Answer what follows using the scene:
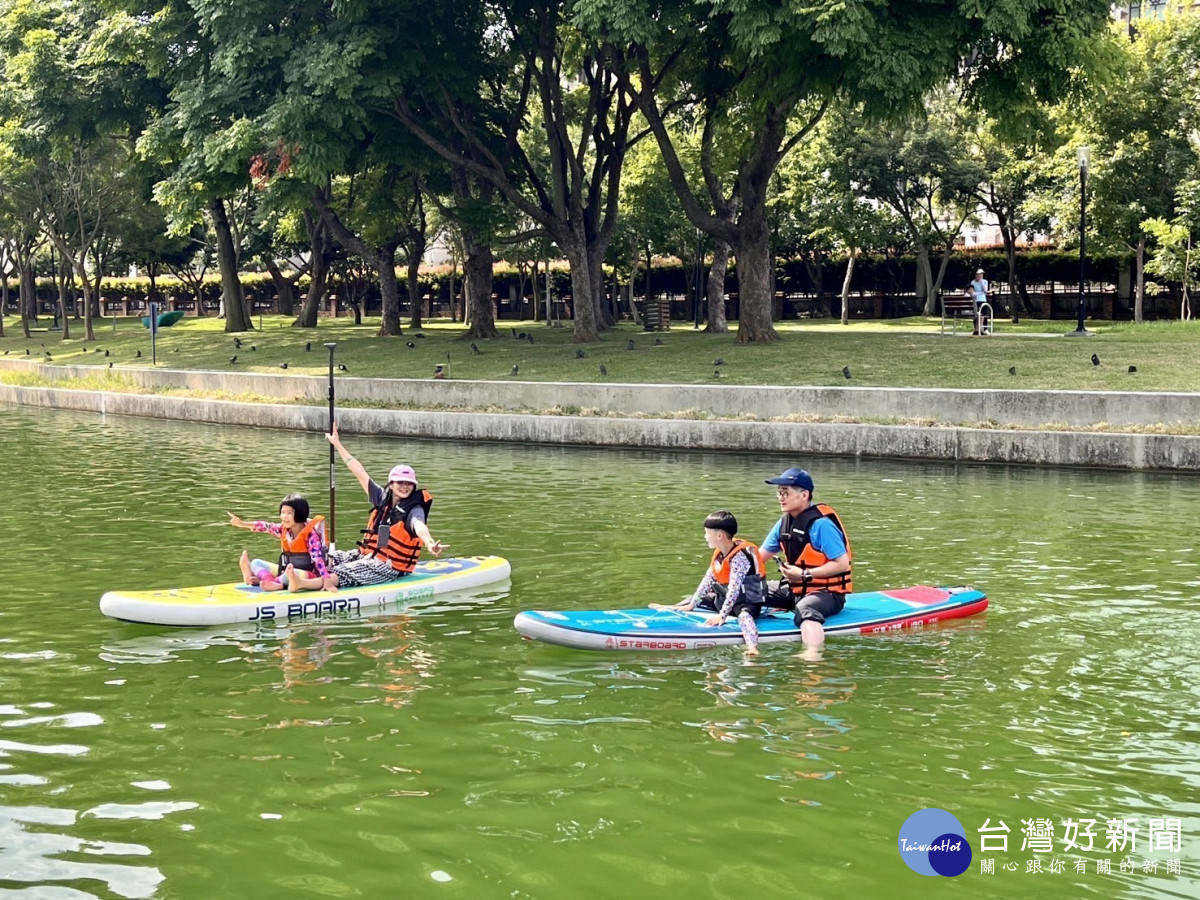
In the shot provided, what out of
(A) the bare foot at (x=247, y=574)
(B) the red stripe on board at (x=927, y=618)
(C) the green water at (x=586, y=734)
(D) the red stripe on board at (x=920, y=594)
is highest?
(A) the bare foot at (x=247, y=574)

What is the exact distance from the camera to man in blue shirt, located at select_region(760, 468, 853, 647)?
1140 centimetres

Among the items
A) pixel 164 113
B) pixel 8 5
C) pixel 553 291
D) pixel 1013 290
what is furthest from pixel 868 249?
pixel 8 5

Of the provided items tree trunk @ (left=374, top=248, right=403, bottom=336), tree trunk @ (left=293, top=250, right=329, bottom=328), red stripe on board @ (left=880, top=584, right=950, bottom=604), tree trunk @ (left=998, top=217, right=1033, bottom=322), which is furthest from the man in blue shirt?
tree trunk @ (left=293, top=250, right=329, bottom=328)

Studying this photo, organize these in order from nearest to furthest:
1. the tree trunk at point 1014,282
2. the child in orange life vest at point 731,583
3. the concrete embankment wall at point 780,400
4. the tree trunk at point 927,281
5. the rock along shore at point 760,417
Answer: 1. the child in orange life vest at point 731,583
2. the rock along shore at point 760,417
3. the concrete embankment wall at point 780,400
4. the tree trunk at point 1014,282
5. the tree trunk at point 927,281

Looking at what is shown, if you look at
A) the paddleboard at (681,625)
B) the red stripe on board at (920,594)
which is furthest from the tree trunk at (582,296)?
the paddleboard at (681,625)

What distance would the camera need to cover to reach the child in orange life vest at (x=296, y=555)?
12.8 meters

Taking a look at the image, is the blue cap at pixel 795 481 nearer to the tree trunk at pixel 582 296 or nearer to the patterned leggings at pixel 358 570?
the patterned leggings at pixel 358 570

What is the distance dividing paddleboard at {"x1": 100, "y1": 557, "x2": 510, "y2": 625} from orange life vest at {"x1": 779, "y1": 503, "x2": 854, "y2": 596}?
3.59 m

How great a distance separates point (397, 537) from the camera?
13.6 m

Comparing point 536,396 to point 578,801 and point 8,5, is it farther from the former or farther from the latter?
point 8,5

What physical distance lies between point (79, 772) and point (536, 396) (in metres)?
19.7

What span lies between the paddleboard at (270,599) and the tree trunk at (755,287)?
21309 mm

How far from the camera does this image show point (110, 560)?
15367mm

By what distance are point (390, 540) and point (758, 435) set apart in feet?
39.7
